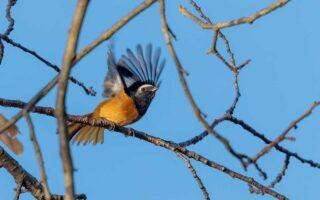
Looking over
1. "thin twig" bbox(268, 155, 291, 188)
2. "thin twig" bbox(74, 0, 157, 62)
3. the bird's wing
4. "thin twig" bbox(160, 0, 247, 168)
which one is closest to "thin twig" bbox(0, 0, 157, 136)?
"thin twig" bbox(74, 0, 157, 62)

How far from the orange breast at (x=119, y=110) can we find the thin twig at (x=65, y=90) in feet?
15.4

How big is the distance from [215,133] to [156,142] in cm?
200

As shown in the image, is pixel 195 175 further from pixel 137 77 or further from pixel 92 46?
pixel 137 77

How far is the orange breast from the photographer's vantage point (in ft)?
21.8

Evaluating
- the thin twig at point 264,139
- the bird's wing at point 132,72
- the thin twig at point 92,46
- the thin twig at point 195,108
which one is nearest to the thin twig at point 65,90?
the thin twig at point 92,46

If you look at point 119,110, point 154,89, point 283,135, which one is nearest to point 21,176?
point 283,135

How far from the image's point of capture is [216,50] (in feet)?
10.1

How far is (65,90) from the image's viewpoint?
1.90 m

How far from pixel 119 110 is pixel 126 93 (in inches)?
15.1

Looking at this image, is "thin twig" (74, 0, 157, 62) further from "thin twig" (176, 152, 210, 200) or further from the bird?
the bird

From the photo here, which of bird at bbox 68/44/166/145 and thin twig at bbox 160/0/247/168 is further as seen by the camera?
bird at bbox 68/44/166/145

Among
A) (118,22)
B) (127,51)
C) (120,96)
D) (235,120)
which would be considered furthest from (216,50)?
(120,96)

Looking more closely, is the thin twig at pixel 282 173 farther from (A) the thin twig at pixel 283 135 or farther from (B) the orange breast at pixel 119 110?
(B) the orange breast at pixel 119 110

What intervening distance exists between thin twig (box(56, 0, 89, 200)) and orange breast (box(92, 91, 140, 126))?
15.4 ft
